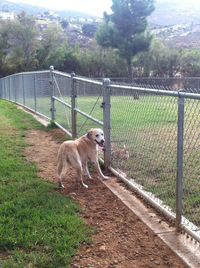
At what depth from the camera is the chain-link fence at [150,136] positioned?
494cm

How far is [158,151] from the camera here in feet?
27.2

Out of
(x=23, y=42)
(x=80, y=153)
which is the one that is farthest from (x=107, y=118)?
(x=23, y=42)

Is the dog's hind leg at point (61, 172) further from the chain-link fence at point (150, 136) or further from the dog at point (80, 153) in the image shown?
the chain-link fence at point (150, 136)

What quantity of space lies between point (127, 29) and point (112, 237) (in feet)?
116

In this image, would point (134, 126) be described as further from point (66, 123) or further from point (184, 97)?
point (66, 123)

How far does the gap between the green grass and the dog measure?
34cm

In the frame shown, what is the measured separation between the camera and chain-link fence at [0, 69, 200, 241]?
4941 millimetres

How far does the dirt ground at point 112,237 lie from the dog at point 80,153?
0.21m

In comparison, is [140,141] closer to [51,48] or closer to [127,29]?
[127,29]

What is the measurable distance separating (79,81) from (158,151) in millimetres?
2196

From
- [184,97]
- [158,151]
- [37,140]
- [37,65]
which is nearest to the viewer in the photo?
[184,97]

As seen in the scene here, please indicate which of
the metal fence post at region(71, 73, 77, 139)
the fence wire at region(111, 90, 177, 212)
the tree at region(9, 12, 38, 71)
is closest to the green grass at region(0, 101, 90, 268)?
the fence wire at region(111, 90, 177, 212)

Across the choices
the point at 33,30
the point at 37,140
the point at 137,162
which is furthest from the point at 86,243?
the point at 33,30


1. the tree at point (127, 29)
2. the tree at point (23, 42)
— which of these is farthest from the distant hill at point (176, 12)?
the tree at point (127, 29)
